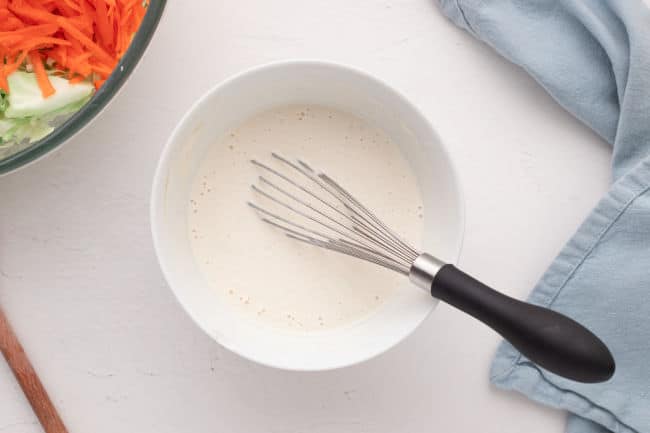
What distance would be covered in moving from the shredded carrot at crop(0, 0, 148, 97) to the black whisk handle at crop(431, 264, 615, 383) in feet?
1.34

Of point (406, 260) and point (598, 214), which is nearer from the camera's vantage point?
point (406, 260)

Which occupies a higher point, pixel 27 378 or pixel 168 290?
pixel 168 290

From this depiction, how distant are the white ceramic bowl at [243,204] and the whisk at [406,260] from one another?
44 mm

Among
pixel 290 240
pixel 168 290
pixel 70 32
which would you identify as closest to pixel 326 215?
pixel 290 240

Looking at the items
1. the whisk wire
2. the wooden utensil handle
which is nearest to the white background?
the wooden utensil handle

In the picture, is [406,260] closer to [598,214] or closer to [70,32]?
[598,214]

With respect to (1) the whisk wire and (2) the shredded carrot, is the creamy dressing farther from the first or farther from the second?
(2) the shredded carrot

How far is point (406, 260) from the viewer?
717mm

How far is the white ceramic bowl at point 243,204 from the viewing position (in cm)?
71

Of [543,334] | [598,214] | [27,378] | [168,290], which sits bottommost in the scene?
[27,378]

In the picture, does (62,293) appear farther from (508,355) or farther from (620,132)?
(620,132)

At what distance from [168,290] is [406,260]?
0.27 m

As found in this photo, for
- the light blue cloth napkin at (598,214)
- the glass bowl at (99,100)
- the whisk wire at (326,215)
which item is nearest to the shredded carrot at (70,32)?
the glass bowl at (99,100)

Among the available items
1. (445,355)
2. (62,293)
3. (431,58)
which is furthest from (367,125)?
(62,293)
